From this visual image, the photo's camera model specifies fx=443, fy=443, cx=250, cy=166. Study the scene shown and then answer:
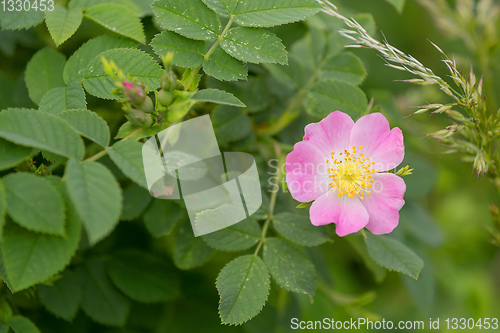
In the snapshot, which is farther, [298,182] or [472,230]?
[472,230]

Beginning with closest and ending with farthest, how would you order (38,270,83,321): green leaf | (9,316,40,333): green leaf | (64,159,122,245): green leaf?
1. (64,159,122,245): green leaf
2. (9,316,40,333): green leaf
3. (38,270,83,321): green leaf

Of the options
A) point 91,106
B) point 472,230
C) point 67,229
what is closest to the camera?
point 67,229

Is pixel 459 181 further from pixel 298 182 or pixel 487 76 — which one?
pixel 298 182

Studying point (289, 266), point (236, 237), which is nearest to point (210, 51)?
point (236, 237)

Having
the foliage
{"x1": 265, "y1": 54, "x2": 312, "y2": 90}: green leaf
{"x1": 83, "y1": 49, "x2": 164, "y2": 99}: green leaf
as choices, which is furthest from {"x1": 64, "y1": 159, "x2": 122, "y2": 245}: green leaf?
{"x1": 265, "y1": 54, "x2": 312, "y2": 90}: green leaf

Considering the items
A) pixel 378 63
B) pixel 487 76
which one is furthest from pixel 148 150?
pixel 378 63

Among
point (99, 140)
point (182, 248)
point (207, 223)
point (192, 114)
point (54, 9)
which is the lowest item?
point (182, 248)

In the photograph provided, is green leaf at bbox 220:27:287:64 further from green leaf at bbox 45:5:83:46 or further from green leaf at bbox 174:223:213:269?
green leaf at bbox 174:223:213:269
